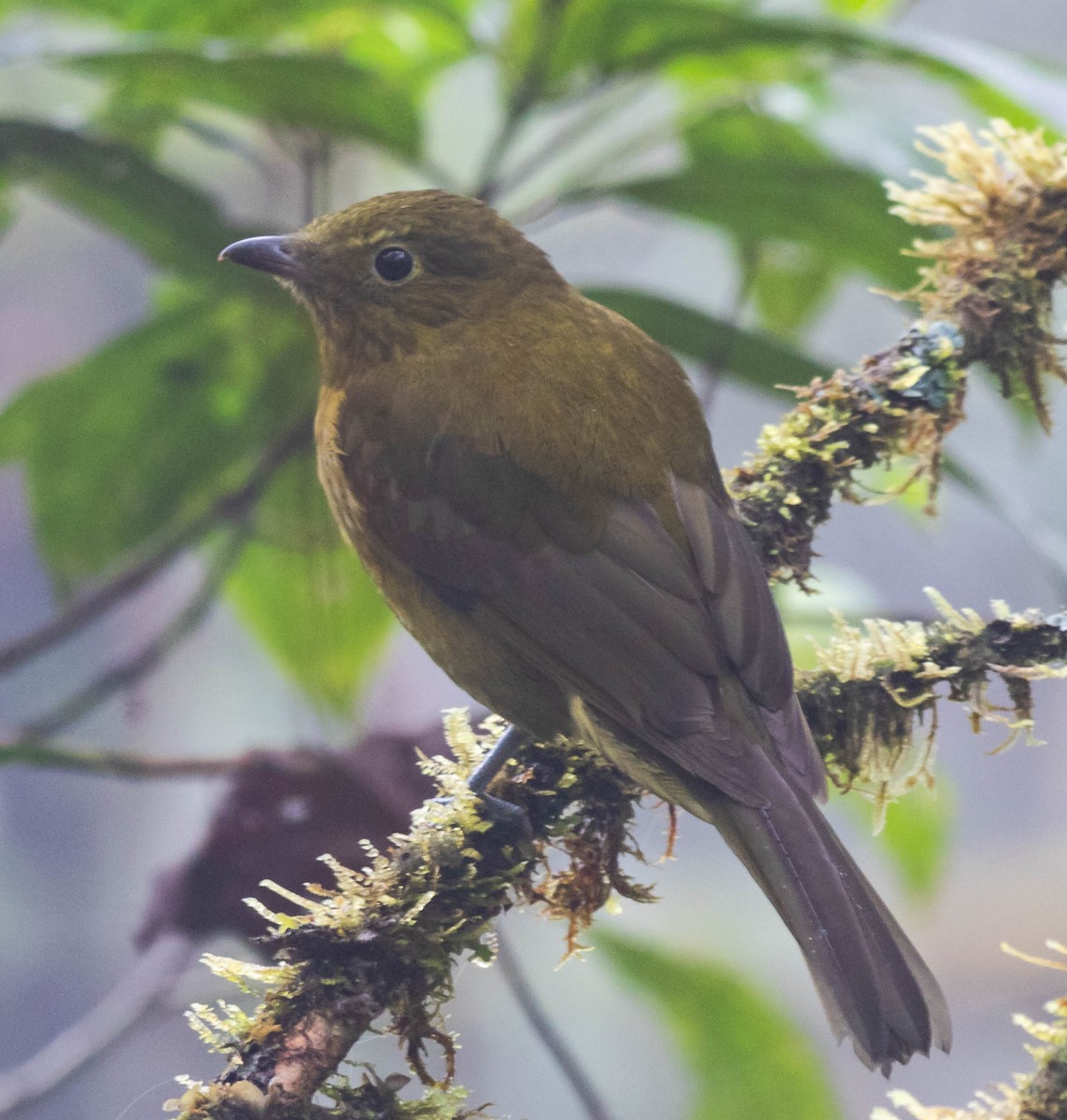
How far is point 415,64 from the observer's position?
6.37ft

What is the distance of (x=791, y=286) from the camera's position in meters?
2.05

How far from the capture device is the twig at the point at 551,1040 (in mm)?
1792

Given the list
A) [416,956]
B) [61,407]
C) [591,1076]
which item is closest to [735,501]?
[416,956]

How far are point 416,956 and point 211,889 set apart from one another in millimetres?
932

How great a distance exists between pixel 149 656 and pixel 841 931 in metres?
1.39

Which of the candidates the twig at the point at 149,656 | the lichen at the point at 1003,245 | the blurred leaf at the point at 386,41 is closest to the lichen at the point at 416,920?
the lichen at the point at 1003,245

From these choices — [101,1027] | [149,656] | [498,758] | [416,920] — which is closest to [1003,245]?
[498,758]

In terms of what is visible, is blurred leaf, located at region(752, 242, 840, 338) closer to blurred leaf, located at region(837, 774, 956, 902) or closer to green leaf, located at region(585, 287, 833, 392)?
green leaf, located at region(585, 287, 833, 392)

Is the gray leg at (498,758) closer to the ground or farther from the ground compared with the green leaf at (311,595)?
closer to the ground

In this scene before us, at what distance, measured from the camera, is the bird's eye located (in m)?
1.37

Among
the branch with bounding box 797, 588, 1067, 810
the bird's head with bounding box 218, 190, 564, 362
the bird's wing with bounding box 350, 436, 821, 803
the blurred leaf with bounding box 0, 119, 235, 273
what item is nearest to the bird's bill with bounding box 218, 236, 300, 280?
the bird's head with bounding box 218, 190, 564, 362

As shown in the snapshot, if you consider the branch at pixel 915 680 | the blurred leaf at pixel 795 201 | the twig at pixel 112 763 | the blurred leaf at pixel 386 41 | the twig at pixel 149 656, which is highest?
the blurred leaf at pixel 386 41

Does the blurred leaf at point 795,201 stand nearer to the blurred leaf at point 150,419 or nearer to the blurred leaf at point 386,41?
the blurred leaf at point 386,41

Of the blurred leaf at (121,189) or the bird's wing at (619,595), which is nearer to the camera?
the bird's wing at (619,595)
